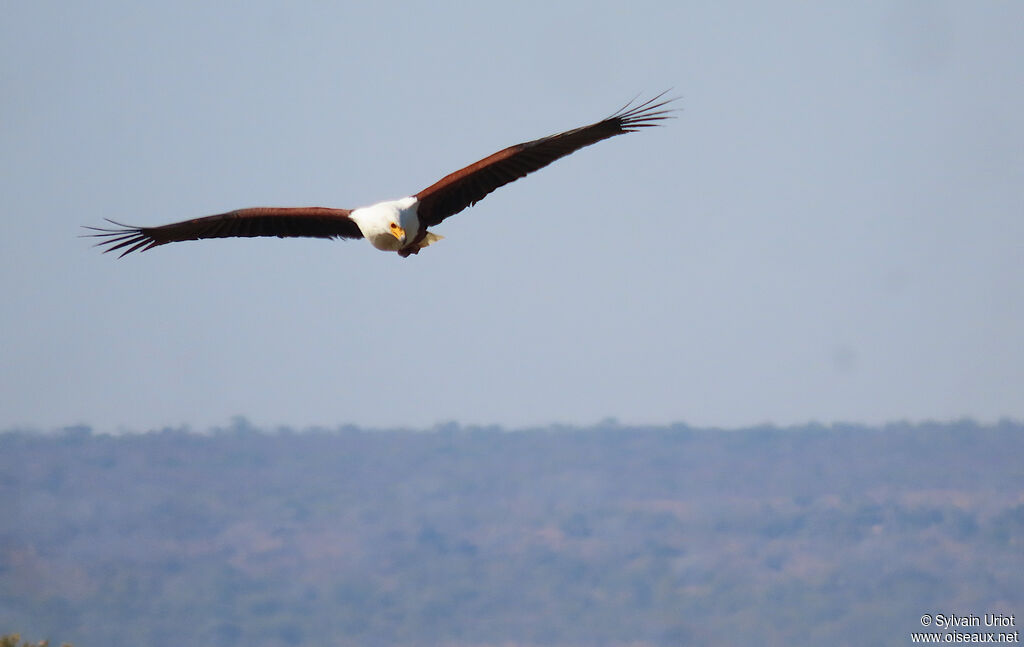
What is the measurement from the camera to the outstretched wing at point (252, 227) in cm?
1623

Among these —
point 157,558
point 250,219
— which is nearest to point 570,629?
point 157,558

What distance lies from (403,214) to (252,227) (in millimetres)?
2183

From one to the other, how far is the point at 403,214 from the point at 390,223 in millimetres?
206

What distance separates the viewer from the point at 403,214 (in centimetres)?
1539

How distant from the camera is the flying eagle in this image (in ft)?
50.0

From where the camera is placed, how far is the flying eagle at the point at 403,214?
50.0 ft

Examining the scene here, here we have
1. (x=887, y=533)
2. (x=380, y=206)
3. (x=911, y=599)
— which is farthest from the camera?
(x=887, y=533)

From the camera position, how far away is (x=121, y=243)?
16.4 m

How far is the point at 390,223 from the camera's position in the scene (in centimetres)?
1527

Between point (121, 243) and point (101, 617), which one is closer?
point (121, 243)

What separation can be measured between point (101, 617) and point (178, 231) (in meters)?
65.0

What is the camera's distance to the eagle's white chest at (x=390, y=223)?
1530 cm

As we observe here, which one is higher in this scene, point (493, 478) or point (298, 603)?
point (493, 478)

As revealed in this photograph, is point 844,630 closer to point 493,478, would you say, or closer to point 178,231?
point 493,478
